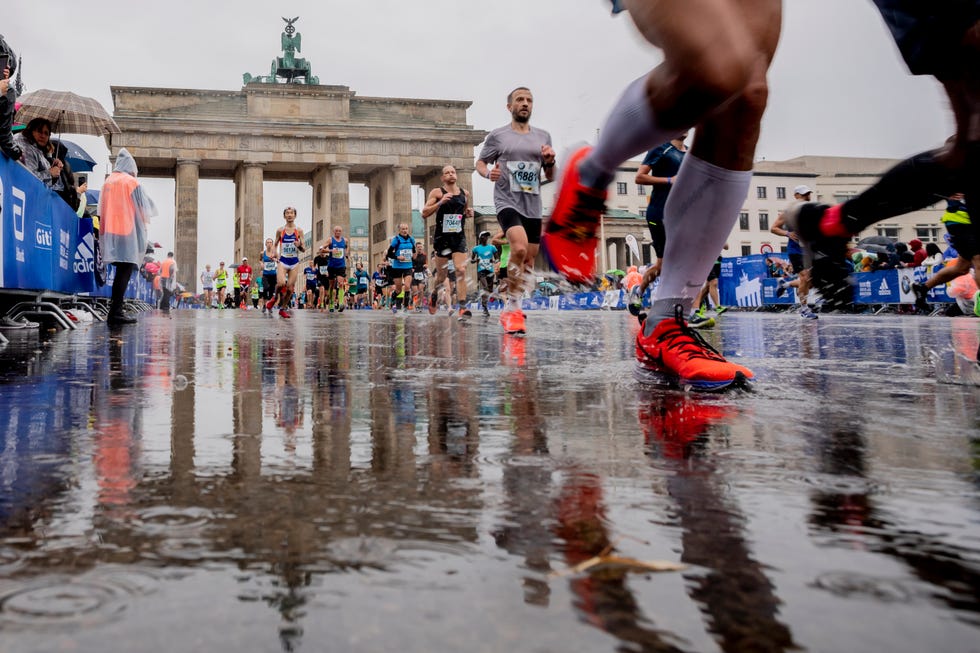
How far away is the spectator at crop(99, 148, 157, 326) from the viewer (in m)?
7.26

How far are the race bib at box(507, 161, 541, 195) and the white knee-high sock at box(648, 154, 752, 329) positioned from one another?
4.09m

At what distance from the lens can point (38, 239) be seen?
18.8 feet

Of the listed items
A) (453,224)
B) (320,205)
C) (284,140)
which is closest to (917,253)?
(453,224)

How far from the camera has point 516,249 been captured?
20.7ft

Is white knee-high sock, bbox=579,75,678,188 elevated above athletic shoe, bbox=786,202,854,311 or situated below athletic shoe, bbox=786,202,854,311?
above

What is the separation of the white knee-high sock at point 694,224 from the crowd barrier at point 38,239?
407 cm

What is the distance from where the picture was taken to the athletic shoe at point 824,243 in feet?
7.11

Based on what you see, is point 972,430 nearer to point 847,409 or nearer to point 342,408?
point 847,409

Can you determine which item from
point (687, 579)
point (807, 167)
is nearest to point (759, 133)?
point (687, 579)

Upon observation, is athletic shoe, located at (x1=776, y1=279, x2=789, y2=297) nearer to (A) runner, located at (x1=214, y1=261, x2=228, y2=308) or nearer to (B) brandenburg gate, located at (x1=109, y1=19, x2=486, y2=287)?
(A) runner, located at (x1=214, y1=261, x2=228, y2=308)

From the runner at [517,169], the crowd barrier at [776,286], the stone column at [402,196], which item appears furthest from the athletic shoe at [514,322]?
the stone column at [402,196]

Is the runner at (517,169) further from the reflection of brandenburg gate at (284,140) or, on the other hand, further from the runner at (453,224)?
the reflection of brandenburg gate at (284,140)

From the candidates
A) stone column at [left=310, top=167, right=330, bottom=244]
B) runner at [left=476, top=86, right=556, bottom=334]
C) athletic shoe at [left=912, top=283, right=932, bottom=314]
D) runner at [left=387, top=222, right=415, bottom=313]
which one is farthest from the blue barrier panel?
stone column at [left=310, top=167, right=330, bottom=244]

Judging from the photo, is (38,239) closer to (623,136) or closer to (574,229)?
(574,229)
